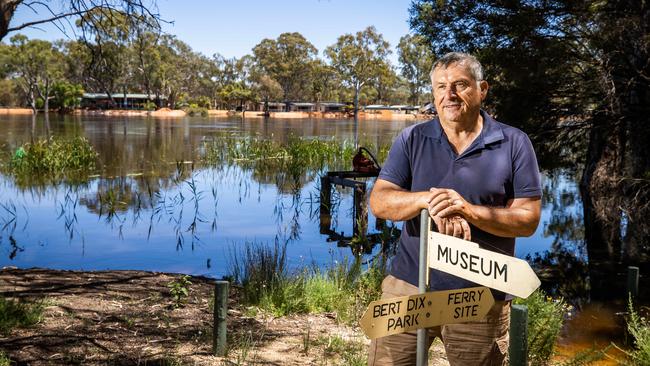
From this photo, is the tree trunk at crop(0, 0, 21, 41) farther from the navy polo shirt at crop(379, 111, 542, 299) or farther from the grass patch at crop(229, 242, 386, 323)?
the navy polo shirt at crop(379, 111, 542, 299)

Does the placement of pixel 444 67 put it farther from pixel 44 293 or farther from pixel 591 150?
pixel 591 150

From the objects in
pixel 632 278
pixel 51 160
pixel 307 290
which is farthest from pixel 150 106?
pixel 632 278

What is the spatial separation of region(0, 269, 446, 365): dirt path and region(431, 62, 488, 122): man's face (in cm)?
211

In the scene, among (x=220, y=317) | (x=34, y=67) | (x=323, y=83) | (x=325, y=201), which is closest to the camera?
(x=220, y=317)

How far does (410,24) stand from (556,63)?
2.58 metres

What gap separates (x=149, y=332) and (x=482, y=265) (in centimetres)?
314

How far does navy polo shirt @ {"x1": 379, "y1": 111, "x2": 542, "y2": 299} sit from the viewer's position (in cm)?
205

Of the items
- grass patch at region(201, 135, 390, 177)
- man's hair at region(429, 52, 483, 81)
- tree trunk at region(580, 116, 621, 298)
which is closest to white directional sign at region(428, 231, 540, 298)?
man's hair at region(429, 52, 483, 81)

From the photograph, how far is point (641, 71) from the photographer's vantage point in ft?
25.2

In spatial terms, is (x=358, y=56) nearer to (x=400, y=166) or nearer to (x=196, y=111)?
(x=196, y=111)

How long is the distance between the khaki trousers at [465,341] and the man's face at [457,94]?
58 cm

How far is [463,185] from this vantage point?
204 cm

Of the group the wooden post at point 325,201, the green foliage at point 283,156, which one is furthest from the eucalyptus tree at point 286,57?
the wooden post at point 325,201

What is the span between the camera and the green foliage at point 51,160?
1492 cm
